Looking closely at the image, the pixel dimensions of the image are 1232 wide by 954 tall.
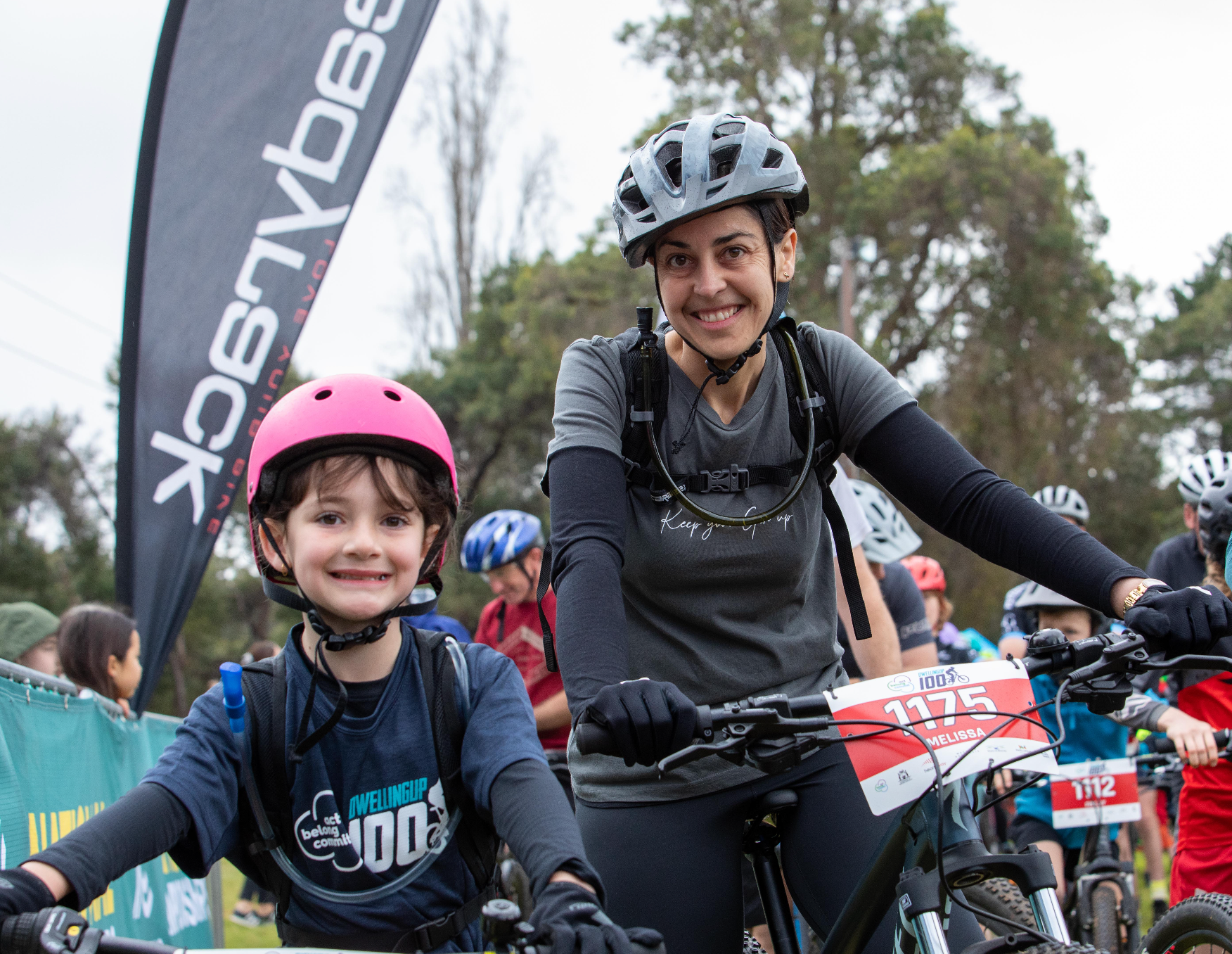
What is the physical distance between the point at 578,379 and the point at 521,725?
797 mm

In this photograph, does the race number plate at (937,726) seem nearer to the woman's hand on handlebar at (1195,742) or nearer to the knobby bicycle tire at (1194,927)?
the knobby bicycle tire at (1194,927)

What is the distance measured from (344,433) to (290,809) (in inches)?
31.3

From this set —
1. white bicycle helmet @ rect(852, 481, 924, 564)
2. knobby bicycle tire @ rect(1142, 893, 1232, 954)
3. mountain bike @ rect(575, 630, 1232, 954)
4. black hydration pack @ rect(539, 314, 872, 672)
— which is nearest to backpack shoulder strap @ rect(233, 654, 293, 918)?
black hydration pack @ rect(539, 314, 872, 672)

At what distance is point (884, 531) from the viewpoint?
6.56 metres

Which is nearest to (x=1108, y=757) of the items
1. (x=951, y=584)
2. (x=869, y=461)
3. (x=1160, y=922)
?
(x=1160, y=922)

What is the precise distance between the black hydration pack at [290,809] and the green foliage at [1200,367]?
41.7m

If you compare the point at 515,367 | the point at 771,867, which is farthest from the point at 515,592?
the point at 515,367

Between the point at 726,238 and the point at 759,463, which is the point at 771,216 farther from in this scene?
the point at 759,463

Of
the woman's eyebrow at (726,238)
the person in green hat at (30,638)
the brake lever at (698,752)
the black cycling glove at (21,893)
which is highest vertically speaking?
the woman's eyebrow at (726,238)

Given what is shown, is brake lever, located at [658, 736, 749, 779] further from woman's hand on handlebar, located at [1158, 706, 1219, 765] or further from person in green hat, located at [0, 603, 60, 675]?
person in green hat, located at [0, 603, 60, 675]

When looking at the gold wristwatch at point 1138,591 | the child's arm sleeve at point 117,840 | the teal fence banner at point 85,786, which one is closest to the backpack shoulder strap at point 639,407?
the gold wristwatch at point 1138,591

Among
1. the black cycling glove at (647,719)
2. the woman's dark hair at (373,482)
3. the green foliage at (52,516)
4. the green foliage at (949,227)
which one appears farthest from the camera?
the green foliage at (52,516)

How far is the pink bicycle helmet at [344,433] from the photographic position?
258 cm

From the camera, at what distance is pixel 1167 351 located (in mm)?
44219
